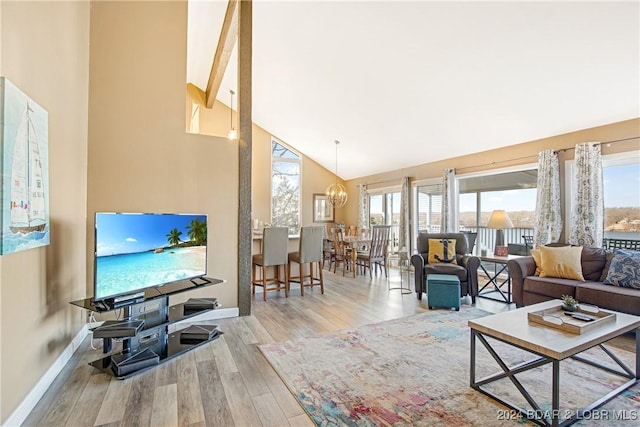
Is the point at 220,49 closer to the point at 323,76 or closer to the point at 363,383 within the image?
the point at 323,76

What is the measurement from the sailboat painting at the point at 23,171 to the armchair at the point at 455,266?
427 cm

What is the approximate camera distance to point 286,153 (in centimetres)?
875

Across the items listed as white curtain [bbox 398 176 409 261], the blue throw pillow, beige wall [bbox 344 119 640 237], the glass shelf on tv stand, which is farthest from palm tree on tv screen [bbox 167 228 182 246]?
white curtain [bbox 398 176 409 261]

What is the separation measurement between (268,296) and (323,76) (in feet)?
12.4

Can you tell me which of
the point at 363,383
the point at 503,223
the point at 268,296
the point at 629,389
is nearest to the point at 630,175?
the point at 503,223

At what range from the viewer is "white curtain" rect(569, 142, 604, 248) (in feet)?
13.1

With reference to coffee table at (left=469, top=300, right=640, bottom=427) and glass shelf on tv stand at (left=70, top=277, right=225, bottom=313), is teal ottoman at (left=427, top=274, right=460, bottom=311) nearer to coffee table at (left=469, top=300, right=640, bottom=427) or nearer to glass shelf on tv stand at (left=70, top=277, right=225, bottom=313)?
coffee table at (left=469, top=300, right=640, bottom=427)

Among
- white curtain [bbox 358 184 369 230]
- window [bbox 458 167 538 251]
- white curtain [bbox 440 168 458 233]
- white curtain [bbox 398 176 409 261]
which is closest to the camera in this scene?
window [bbox 458 167 538 251]

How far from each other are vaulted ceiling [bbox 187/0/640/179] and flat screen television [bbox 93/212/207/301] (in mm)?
3188

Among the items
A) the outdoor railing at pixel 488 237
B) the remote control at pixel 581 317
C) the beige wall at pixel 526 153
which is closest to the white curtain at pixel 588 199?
the beige wall at pixel 526 153

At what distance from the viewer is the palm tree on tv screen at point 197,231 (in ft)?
9.90

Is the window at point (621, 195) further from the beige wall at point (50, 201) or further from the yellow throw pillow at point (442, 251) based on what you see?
the beige wall at point (50, 201)

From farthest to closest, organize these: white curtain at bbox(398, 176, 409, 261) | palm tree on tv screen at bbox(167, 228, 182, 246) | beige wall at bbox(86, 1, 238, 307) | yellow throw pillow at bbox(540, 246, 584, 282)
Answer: white curtain at bbox(398, 176, 409, 261) < yellow throw pillow at bbox(540, 246, 584, 282) < beige wall at bbox(86, 1, 238, 307) < palm tree on tv screen at bbox(167, 228, 182, 246)

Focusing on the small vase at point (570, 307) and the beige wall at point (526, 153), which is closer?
the small vase at point (570, 307)
